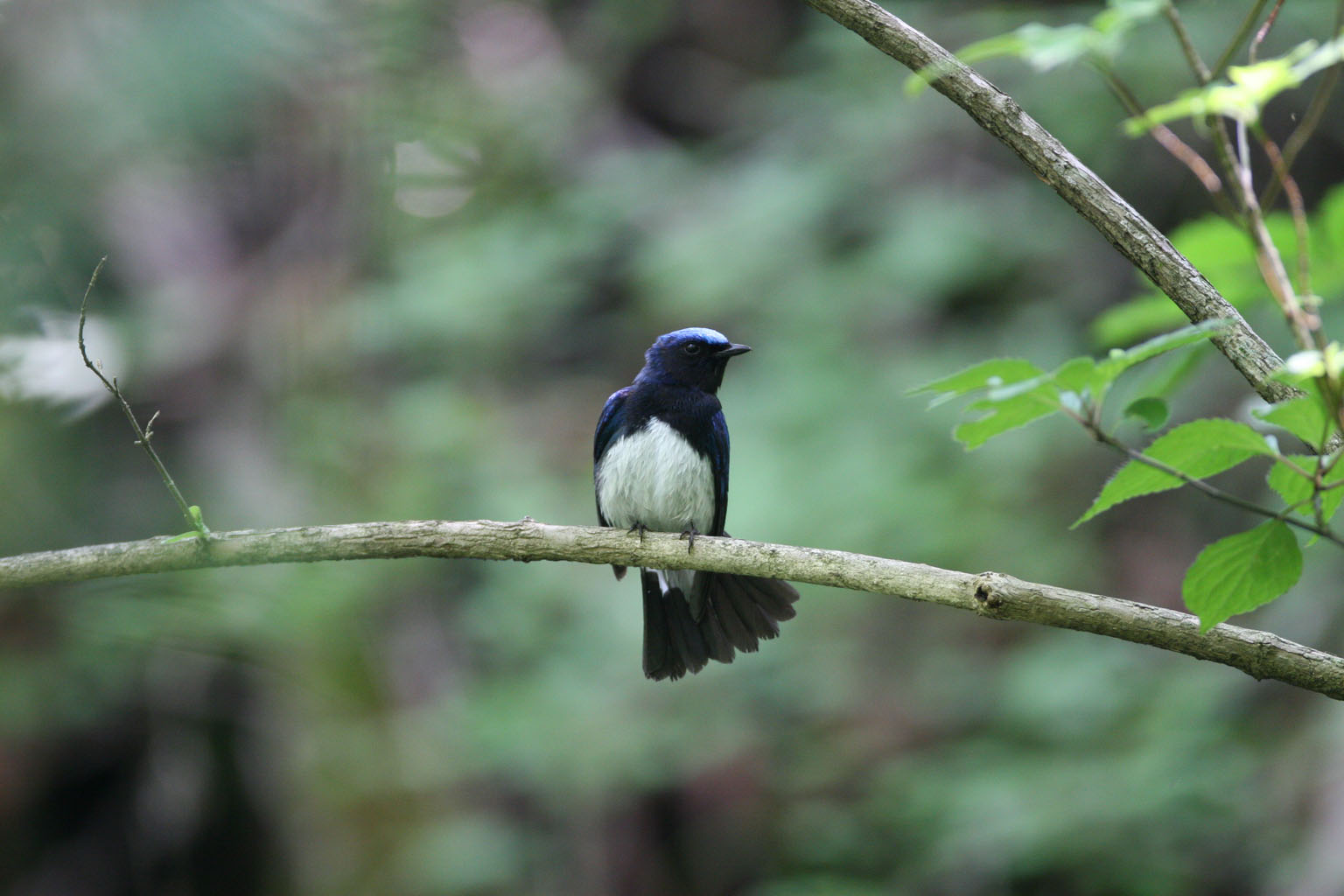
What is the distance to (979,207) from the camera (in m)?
6.63

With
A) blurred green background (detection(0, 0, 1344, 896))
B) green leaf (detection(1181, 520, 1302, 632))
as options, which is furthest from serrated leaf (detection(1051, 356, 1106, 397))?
blurred green background (detection(0, 0, 1344, 896))

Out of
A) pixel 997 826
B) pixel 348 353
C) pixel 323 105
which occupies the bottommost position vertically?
pixel 997 826

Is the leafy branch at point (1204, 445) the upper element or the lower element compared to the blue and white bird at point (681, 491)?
lower

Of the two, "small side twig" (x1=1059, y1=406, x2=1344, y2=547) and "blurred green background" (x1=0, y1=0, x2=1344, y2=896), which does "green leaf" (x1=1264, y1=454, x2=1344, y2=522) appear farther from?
"blurred green background" (x1=0, y1=0, x2=1344, y2=896)

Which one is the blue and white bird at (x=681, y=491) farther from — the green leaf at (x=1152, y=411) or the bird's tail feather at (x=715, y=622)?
the green leaf at (x=1152, y=411)

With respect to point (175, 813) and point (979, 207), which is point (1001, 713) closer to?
point (979, 207)

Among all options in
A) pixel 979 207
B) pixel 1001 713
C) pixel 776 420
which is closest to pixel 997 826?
pixel 1001 713

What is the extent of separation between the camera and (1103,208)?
73.2 inches

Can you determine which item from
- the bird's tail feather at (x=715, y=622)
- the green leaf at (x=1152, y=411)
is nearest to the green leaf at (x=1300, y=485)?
the green leaf at (x=1152, y=411)

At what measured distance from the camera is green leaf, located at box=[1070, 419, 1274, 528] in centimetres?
146

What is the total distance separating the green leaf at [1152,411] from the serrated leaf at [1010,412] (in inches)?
4.6

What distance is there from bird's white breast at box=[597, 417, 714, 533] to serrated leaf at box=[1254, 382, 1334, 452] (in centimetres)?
297

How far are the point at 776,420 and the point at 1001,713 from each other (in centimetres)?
193

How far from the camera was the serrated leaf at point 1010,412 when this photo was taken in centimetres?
151
